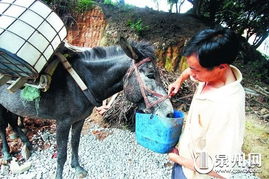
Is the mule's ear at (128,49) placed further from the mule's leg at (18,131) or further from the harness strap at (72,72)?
the mule's leg at (18,131)

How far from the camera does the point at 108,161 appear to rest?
11.6 feet

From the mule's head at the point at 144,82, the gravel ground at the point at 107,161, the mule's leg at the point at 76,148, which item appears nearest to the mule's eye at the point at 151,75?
the mule's head at the point at 144,82

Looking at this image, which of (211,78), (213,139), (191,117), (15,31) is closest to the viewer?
(213,139)

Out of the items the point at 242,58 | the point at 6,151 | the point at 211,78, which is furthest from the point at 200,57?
the point at 242,58

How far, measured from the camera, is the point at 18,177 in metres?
3.08

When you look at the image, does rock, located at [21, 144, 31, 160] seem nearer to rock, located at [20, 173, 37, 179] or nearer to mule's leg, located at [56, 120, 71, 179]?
rock, located at [20, 173, 37, 179]

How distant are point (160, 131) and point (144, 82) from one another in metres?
0.67

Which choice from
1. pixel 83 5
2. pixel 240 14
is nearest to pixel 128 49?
pixel 83 5

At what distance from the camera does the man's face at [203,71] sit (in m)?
1.23

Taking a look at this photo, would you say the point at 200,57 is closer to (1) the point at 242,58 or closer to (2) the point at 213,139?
(2) the point at 213,139

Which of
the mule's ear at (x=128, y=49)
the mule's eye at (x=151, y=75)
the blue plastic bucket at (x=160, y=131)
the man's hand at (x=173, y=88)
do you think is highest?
the mule's ear at (x=128, y=49)

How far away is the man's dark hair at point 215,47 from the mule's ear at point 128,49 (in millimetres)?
966

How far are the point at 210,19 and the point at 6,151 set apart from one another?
310 inches

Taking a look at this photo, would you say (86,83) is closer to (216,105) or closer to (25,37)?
(25,37)
